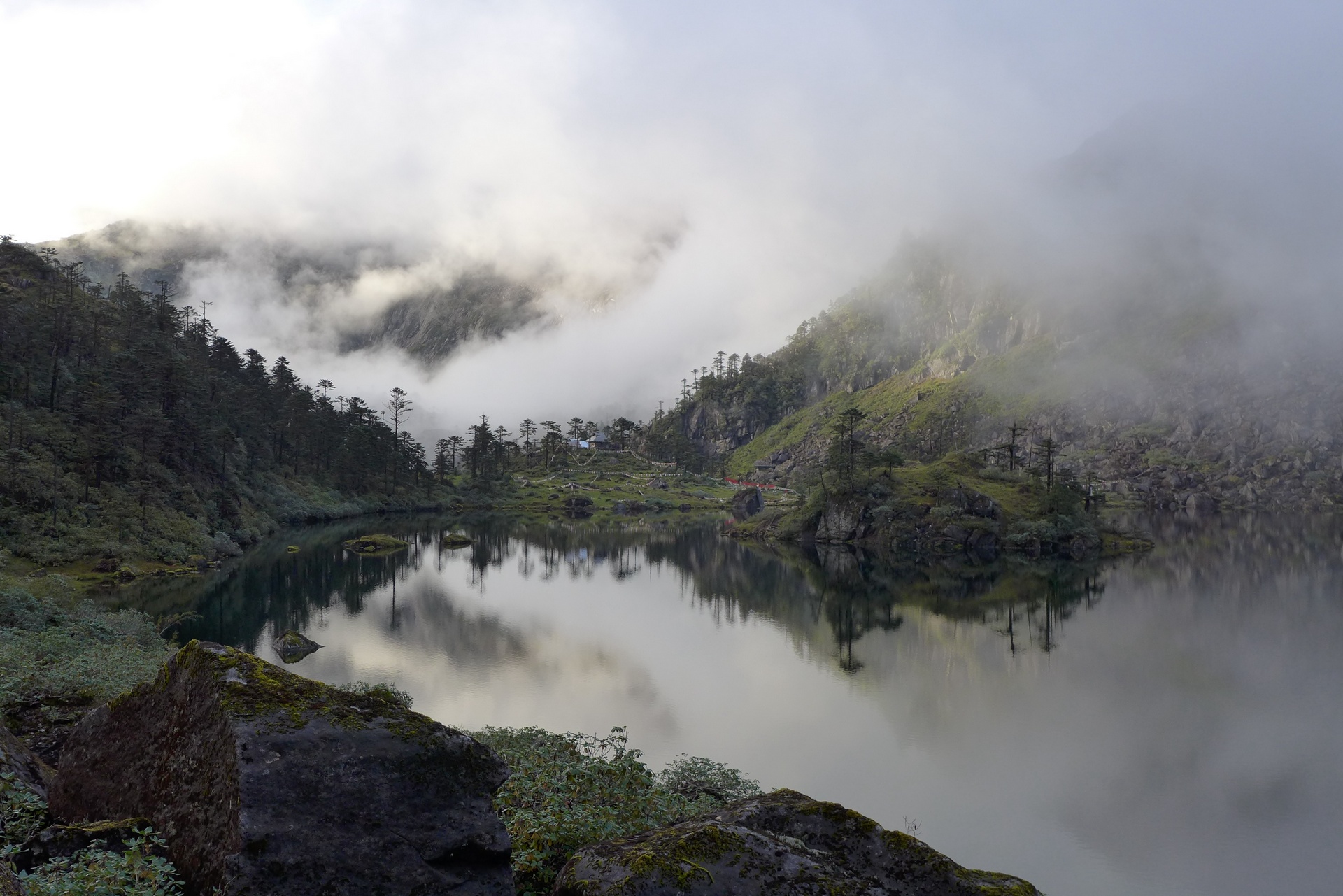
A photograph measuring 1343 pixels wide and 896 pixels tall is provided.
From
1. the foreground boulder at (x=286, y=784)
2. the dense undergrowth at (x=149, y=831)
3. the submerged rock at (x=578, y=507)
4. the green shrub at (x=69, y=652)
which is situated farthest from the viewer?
the submerged rock at (x=578, y=507)

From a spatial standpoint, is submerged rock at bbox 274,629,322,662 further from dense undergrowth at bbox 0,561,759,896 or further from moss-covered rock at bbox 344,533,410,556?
moss-covered rock at bbox 344,533,410,556

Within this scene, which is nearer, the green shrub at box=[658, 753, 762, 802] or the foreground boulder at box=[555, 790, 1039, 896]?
the foreground boulder at box=[555, 790, 1039, 896]

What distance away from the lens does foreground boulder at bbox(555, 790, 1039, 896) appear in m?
7.29

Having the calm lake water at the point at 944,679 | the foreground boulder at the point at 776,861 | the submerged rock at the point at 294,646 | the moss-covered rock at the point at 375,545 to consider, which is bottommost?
the calm lake water at the point at 944,679

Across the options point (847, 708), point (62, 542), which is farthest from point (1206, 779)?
point (62, 542)

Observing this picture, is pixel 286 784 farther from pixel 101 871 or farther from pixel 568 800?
pixel 568 800

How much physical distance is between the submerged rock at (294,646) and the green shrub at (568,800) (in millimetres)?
18378

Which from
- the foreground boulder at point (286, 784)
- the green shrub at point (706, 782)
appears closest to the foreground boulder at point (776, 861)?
the foreground boulder at point (286, 784)

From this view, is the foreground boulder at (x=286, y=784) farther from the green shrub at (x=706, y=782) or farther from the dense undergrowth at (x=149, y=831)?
the green shrub at (x=706, y=782)

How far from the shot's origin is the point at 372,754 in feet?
25.1

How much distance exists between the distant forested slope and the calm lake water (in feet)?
25.3

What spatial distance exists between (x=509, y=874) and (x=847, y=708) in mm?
27378

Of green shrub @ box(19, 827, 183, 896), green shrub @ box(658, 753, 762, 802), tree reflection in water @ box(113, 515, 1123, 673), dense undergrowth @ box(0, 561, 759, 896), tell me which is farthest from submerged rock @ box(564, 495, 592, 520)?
green shrub @ box(19, 827, 183, 896)

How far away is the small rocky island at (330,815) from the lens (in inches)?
270
